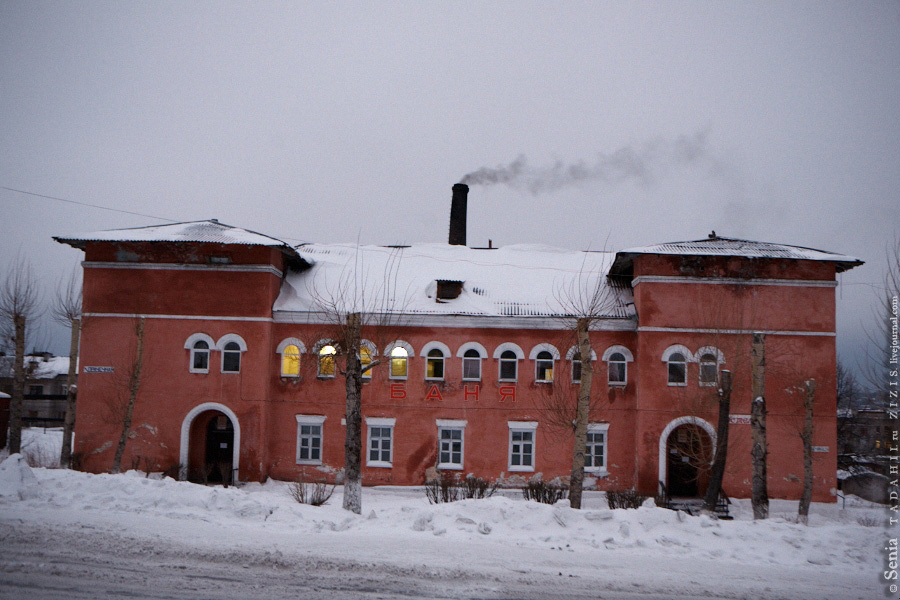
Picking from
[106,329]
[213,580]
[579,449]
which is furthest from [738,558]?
[106,329]

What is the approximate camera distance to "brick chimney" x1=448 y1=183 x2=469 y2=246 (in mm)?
31516

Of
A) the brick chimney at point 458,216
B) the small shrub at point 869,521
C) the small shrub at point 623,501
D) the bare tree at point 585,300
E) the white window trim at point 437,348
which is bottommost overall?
the small shrub at point 869,521

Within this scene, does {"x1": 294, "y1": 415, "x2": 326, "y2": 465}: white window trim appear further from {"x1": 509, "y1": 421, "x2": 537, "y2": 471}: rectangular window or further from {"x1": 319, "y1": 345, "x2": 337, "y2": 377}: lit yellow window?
{"x1": 509, "y1": 421, "x2": 537, "y2": 471}: rectangular window

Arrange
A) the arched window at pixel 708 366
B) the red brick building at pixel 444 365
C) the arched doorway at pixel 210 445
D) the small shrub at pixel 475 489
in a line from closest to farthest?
the small shrub at pixel 475 489, the arched window at pixel 708 366, the red brick building at pixel 444 365, the arched doorway at pixel 210 445

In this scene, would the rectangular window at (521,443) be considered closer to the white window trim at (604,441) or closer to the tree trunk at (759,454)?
the white window trim at (604,441)

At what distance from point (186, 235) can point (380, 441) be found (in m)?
9.48

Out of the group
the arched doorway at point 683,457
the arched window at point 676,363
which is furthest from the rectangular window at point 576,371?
the arched doorway at point 683,457

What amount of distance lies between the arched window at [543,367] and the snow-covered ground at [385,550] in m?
10.3

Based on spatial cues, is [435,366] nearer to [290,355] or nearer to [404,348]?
[404,348]

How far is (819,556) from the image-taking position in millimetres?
10227

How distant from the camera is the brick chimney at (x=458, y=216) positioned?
3152 cm

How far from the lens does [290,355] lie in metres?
22.5

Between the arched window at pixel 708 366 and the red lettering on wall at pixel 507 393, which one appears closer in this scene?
the arched window at pixel 708 366

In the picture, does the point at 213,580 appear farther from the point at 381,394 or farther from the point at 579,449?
the point at 381,394
